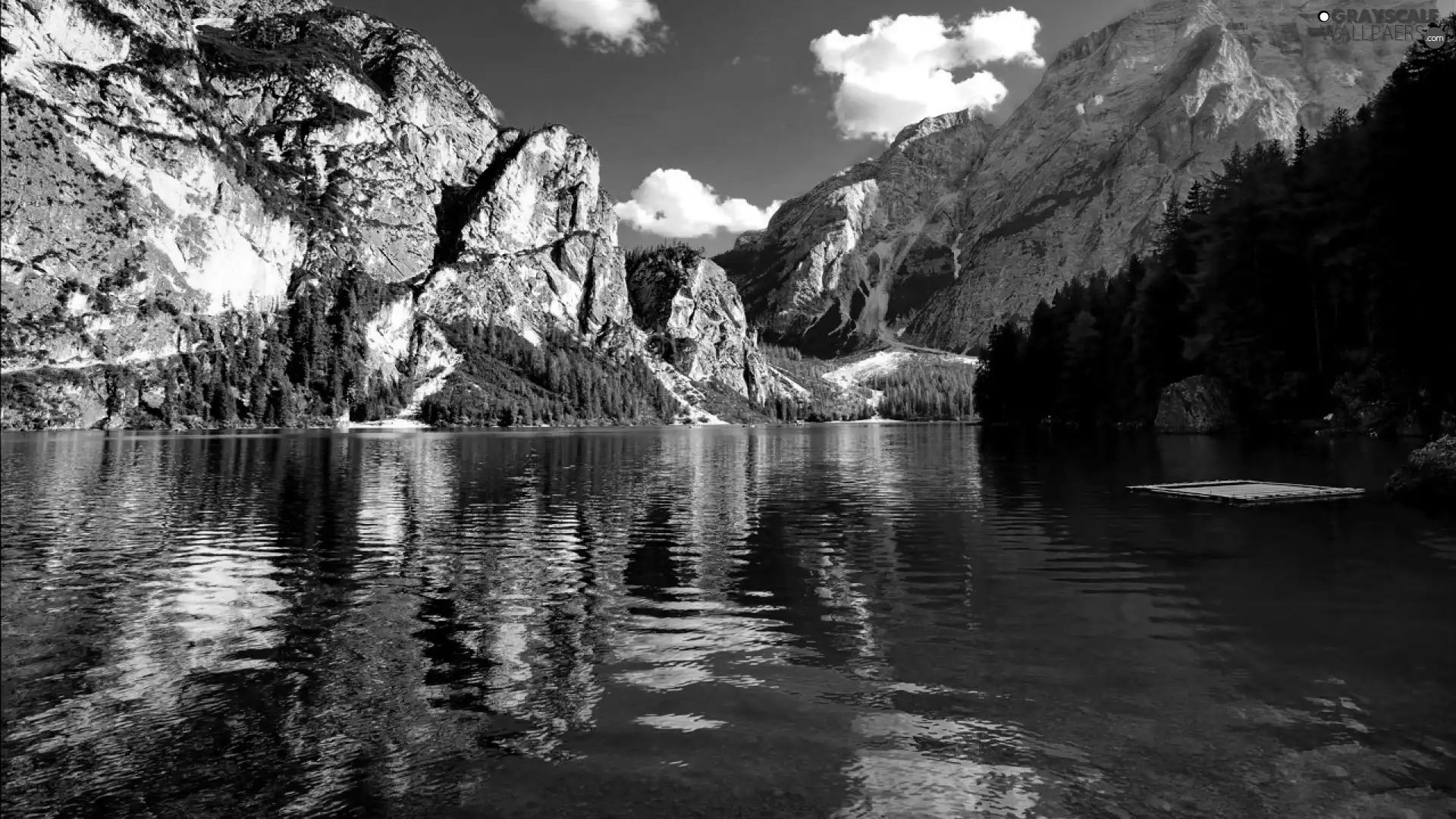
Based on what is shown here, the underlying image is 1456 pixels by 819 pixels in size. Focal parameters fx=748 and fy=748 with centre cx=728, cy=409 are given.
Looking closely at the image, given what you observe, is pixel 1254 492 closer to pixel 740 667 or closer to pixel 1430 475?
pixel 1430 475

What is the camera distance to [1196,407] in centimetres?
8050

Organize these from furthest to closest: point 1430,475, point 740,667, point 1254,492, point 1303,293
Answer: point 1303,293
point 1254,492
point 1430,475
point 740,667

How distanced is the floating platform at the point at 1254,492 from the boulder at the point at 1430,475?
4.48 ft

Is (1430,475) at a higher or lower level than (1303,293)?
lower

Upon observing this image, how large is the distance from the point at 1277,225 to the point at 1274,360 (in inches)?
484

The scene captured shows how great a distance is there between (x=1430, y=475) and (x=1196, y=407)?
61.1 m

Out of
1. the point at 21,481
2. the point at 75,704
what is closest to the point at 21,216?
the point at 21,481

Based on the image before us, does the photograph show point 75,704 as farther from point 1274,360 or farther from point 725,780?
point 1274,360

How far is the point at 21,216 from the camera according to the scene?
19350 cm

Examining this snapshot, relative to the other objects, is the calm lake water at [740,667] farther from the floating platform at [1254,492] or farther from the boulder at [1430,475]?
the boulder at [1430,475]

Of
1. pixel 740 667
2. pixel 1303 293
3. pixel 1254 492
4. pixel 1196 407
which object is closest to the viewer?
pixel 740 667

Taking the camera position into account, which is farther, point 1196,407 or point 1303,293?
point 1196,407

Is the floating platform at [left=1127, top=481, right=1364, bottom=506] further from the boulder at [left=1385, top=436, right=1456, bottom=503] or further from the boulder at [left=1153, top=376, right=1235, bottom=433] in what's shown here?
the boulder at [left=1153, top=376, right=1235, bottom=433]

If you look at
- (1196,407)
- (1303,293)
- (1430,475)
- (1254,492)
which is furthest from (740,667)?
(1196,407)
